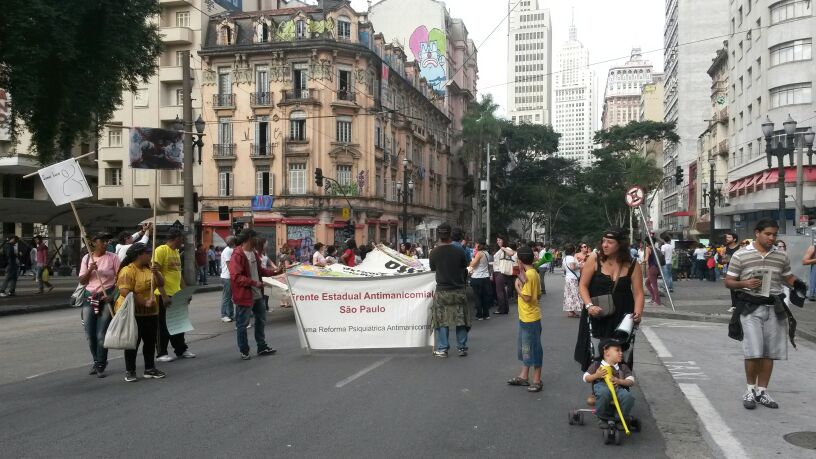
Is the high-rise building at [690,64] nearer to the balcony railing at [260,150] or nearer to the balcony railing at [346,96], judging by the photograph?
the balcony railing at [346,96]

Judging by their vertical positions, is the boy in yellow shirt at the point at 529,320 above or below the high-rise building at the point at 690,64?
below

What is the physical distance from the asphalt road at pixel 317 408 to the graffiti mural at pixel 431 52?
5938 cm

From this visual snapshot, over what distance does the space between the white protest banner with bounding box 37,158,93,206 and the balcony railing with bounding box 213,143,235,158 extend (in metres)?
37.1

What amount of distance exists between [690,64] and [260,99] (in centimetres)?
5166

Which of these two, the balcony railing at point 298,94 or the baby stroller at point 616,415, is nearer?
the baby stroller at point 616,415

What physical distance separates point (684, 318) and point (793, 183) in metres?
28.2

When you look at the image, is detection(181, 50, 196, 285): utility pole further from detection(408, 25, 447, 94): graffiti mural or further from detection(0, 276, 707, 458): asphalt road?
detection(408, 25, 447, 94): graffiti mural

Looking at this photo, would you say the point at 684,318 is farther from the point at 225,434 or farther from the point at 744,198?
the point at 744,198

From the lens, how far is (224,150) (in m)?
46.6

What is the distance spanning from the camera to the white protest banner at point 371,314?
9977mm

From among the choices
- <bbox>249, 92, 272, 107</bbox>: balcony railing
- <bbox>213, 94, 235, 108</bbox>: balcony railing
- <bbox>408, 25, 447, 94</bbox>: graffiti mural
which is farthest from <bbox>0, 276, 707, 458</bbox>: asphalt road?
<bbox>408, 25, 447, 94</bbox>: graffiti mural

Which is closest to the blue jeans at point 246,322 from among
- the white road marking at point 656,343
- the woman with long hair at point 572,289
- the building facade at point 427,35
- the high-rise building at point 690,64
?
the white road marking at point 656,343

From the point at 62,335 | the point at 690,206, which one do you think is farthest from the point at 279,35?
the point at 690,206

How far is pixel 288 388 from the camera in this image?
7.63 m
